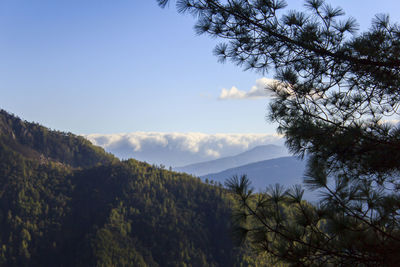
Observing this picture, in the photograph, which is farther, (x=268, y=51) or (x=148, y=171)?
(x=148, y=171)

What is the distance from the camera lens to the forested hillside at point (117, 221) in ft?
492

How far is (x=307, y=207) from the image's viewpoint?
21.1 feet

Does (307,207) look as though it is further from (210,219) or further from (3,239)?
(3,239)

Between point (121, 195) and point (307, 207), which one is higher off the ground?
point (121, 195)

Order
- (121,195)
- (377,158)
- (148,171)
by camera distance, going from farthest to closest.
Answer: (148,171)
(121,195)
(377,158)

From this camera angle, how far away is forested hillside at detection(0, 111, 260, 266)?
150 meters

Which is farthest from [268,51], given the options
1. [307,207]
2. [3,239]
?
[3,239]

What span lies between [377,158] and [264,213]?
274 centimetres

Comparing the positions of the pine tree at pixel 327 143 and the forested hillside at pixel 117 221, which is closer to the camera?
the pine tree at pixel 327 143

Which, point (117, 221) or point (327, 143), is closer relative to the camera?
point (327, 143)

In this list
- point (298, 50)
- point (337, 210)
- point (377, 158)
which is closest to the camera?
point (337, 210)

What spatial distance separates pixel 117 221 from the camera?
16525 cm

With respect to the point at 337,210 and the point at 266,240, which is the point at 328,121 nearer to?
the point at 337,210

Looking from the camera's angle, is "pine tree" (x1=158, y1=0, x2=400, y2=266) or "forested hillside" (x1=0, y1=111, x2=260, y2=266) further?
"forested hillside" (x1=0, y1=111, x2=260, y2=266)
